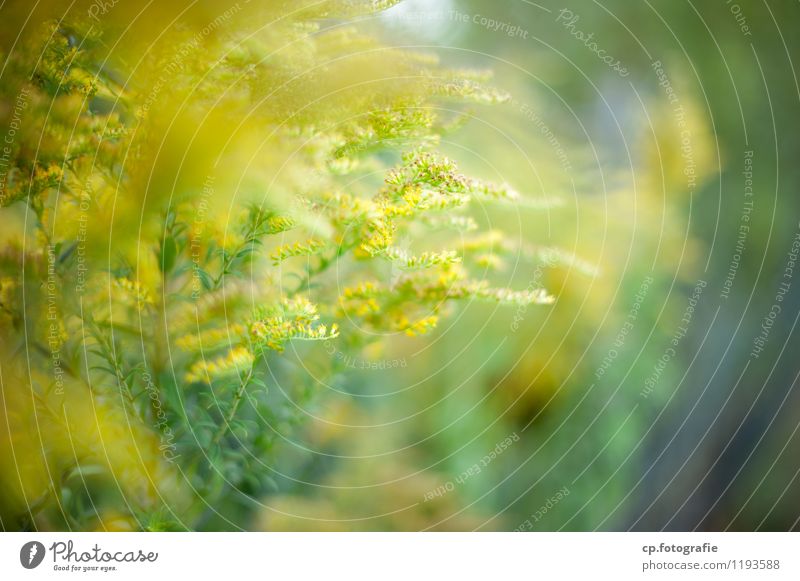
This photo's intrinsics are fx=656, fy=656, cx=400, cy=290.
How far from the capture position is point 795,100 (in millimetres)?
760

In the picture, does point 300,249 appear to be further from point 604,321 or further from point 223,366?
point 604,321

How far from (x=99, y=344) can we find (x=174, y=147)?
22 cm
